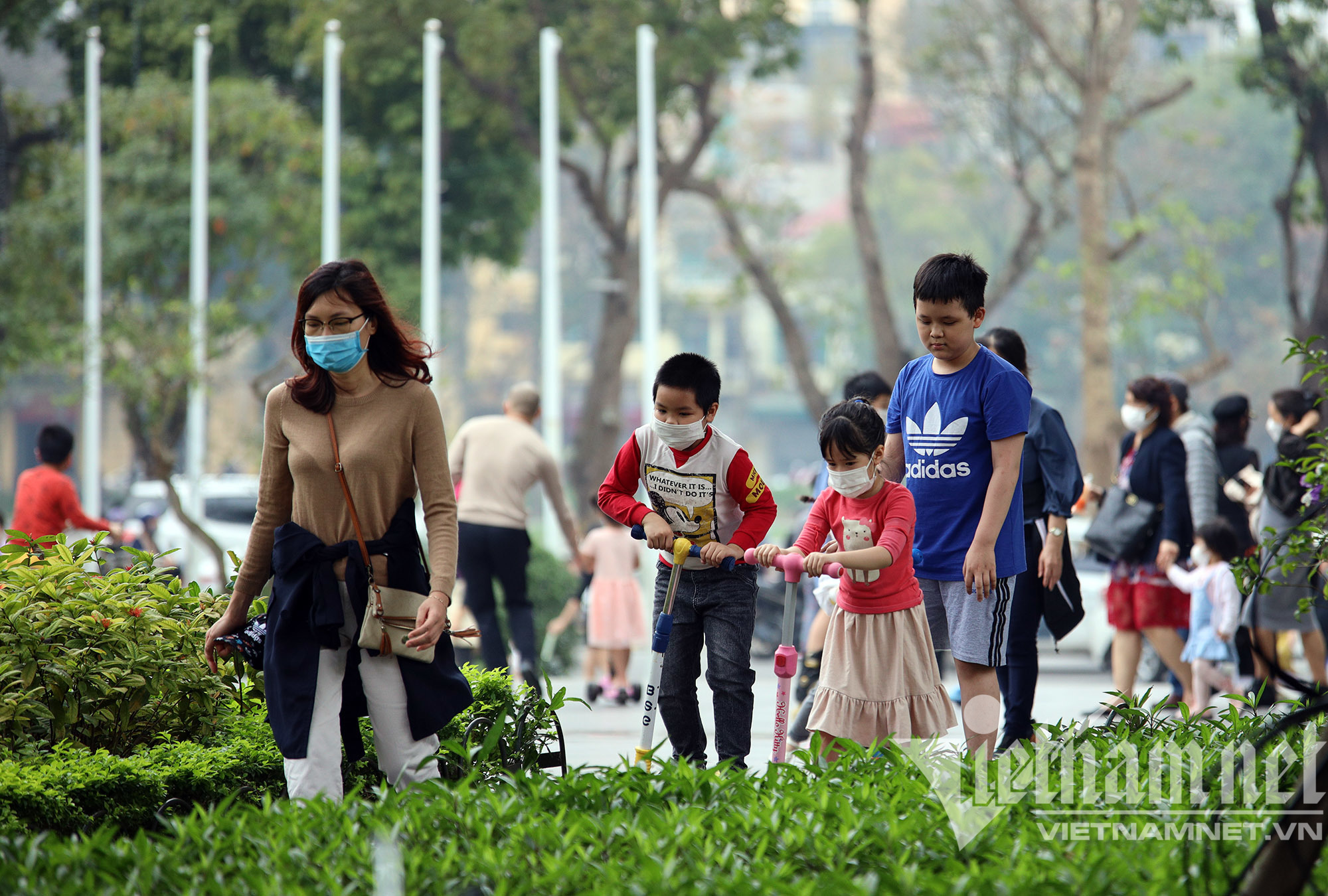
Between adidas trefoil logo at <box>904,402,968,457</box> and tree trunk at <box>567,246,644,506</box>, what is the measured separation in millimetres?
14542

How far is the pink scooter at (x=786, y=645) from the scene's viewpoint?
13.8 feet

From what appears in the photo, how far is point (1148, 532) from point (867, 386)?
215cm

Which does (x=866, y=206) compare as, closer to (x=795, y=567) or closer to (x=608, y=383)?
(x=608, y=383)

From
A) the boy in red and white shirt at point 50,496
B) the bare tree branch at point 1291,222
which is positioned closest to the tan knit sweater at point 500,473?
the boy in red and white shirt at point 50,496

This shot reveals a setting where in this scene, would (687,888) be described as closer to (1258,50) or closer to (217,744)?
(217,744)

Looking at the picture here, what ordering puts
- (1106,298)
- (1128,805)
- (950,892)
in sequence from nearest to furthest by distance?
(950,892) < (1128,805) < (1106,298)

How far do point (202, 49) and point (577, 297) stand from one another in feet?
105

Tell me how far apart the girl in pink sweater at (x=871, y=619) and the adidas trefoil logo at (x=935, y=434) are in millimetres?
171

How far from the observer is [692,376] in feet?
15.0

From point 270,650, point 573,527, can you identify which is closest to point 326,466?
point 270,650

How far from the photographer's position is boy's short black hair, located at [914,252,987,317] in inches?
177

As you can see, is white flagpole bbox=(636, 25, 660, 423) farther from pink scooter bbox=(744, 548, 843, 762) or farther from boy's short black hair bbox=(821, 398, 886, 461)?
pink scooter bbox=(744, 548, 843, 762)

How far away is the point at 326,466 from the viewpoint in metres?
3.90

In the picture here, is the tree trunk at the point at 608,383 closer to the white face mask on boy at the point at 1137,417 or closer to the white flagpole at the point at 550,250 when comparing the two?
the white flagpole at the point at 550,250
